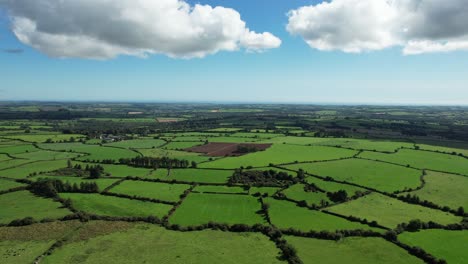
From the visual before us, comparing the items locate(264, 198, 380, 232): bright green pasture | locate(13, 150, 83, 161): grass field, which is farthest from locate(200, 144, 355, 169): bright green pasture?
locate(13, 150, 83, 161): grass field

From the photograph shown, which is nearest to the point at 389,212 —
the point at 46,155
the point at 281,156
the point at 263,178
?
the point at 263,178

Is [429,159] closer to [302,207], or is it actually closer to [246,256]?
[302,207]

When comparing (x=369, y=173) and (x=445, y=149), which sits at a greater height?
(x=445, y=149)

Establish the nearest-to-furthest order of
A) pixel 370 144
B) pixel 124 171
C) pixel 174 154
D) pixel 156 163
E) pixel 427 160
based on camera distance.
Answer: pixel 124 171 → pixel 156 163 → pixel 427 160 → pixel 174 154 → pixel 370 144

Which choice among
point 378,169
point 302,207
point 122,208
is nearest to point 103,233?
point 122,208

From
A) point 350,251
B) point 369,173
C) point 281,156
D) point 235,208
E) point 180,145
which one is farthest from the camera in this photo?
point 180,145

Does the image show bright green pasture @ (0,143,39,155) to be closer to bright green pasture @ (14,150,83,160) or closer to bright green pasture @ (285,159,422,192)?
bright green pasture @ (14,150,83,160)

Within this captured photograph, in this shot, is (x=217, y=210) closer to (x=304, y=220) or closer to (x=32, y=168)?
(x=304, y=220)
